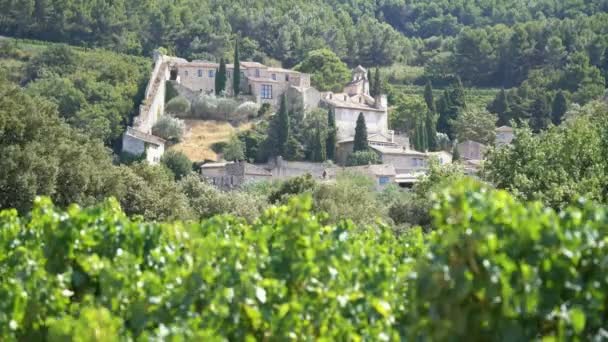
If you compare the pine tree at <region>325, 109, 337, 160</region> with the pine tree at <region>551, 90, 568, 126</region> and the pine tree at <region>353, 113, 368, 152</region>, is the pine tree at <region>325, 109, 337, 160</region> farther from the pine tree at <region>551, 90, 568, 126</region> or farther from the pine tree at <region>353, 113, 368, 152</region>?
the pine tree at <region>551, 90, 568, 126</region>

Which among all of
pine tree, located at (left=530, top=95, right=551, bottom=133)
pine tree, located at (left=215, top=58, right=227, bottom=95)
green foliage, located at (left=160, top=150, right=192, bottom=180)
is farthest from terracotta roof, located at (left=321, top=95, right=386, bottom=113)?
green foliage, located at (left=160, top=150, right=192, bottom=180)

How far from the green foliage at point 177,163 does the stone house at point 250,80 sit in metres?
18.8

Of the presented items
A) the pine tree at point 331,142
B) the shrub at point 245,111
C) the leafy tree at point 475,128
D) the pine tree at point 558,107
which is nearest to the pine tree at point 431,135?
the leafy tree at point 475,128

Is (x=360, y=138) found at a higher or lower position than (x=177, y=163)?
higher

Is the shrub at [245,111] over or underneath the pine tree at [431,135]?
over

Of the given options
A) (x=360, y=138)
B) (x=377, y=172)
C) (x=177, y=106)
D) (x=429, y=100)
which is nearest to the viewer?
(x=377, y=172)

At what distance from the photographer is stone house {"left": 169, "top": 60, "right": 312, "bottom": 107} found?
112500 millimetres

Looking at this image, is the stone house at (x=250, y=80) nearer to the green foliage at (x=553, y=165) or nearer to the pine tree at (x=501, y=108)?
the pine tree at (x=501, y=108)

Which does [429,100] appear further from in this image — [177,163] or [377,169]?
[177,163]

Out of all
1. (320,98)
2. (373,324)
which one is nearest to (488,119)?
(320,98)

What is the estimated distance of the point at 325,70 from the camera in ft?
417

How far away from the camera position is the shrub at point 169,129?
334 ft

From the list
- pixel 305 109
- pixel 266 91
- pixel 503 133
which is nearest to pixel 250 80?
pixel 266 91

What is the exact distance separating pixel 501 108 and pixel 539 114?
7675 mm
